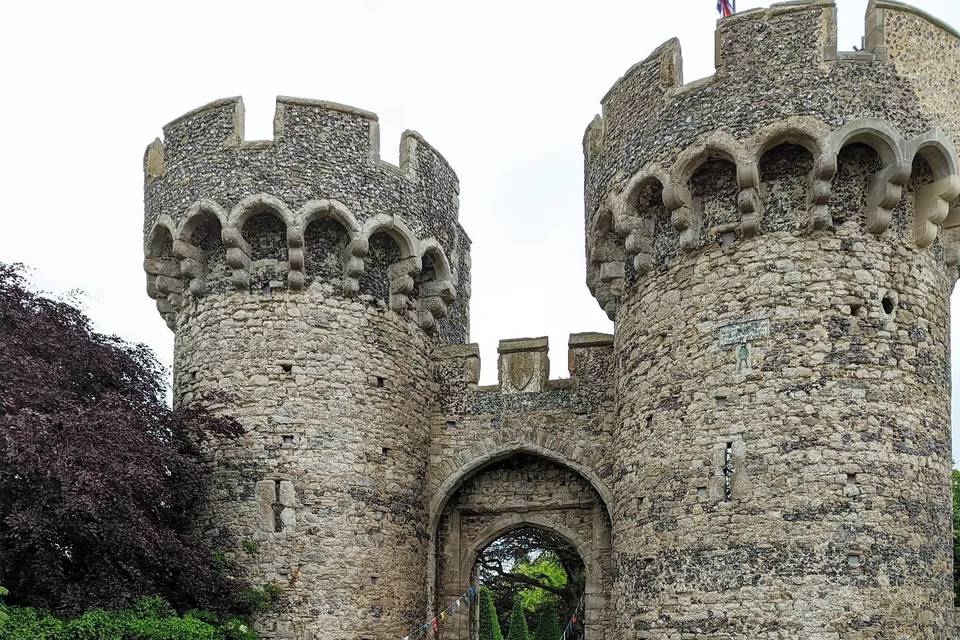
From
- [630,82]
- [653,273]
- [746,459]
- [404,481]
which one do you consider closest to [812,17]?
A: [630,82]

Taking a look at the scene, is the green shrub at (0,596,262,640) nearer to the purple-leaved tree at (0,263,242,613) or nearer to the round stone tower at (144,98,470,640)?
the purple-leaved tree at (0,263,242,613)

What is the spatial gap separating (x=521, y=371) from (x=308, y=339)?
2.70 m

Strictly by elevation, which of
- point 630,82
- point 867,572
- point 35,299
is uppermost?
point 630,82

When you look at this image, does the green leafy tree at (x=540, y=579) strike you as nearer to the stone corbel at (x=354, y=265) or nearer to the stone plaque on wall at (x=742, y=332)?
the stone corbel at (x=354, y=265)

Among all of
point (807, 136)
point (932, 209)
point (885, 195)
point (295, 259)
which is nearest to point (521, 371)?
point (295, 259)

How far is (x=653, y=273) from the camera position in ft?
39.5

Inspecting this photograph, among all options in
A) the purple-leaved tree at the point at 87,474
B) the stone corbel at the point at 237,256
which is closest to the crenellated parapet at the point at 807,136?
the stone corbel at the point at 237,256

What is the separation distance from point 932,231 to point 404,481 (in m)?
6.46

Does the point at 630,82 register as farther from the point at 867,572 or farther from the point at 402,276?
the point at 867,572

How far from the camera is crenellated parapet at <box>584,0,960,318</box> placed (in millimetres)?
11016

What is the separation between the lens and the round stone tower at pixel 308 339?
12539 millimetres

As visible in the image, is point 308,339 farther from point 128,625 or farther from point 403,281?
point 128,625

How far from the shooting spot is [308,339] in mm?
13031

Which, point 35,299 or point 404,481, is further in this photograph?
point 404,481
